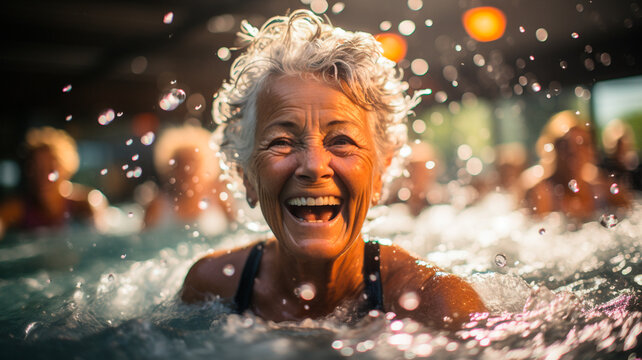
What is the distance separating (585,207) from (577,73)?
21.4ft

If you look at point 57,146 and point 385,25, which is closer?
point 57,146

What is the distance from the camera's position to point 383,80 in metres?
2.14

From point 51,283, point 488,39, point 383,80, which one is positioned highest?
point 488,39

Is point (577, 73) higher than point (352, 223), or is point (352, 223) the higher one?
point (577, 73)

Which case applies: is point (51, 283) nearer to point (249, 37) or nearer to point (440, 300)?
point (249, 37)

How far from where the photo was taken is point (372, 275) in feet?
7.05

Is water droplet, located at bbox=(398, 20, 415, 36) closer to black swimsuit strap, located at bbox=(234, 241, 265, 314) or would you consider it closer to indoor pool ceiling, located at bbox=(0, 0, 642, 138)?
indoor pool ceiling, located at bbox=(0, 0, 642, 138)

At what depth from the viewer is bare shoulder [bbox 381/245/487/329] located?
1899 millimetres

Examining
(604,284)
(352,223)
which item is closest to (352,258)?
(352,223)

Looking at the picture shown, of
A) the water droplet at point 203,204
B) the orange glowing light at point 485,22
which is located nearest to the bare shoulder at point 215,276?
the water droplet at point 203,204

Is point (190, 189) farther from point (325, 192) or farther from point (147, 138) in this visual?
point (147, 138)

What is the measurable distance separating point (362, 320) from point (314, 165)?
72cm

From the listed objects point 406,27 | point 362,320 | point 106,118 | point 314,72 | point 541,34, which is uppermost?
point 406,27

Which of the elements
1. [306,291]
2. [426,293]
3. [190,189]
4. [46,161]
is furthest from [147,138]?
[426,293]
